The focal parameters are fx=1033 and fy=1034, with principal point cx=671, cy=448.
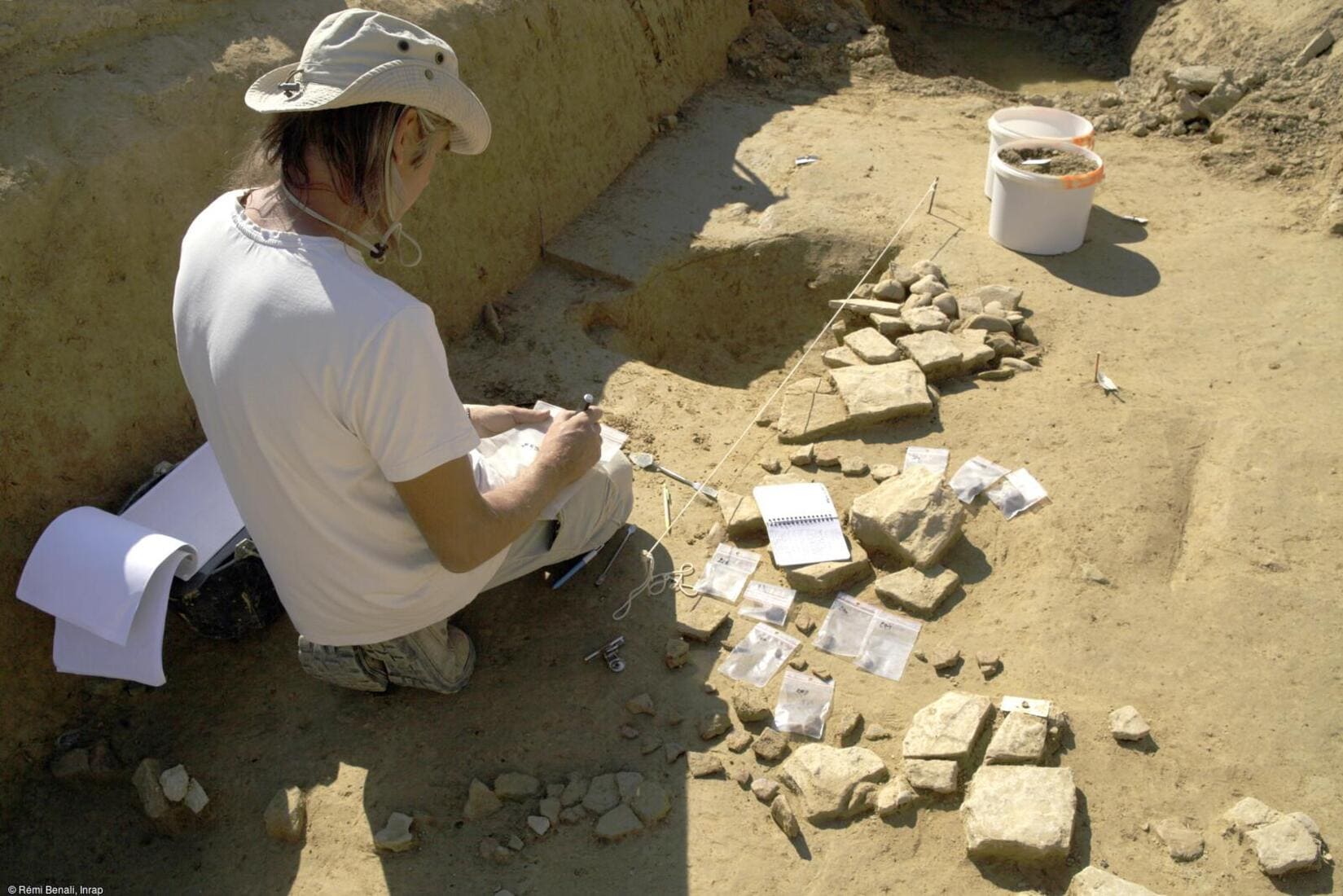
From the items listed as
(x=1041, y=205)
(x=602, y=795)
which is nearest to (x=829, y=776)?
(x=602, y=795)

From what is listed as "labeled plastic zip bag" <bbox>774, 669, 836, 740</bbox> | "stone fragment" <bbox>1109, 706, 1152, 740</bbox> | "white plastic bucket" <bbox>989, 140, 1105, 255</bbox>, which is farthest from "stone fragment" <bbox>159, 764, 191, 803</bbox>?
"white plastic bucket" <bbox>989, 140, 1105, 255</bbox>

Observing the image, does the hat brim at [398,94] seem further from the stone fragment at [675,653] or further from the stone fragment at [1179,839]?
the stone fragment at [1179,839]

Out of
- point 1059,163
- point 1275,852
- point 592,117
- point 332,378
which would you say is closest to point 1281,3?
point 1059,163

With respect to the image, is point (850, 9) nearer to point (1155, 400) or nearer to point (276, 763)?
point (1155, 400)

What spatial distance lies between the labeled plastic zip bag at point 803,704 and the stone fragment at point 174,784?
1.70m

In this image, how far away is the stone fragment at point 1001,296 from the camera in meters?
4.84

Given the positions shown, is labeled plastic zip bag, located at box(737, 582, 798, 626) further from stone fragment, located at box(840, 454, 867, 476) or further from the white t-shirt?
the white t-shirt

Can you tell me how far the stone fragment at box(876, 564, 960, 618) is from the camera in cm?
343

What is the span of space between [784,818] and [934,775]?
43 cm

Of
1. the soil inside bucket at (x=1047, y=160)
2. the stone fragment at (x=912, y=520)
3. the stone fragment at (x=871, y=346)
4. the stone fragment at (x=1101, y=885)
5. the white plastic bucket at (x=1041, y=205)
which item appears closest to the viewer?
the stone fragment at (x=1101, y=885)

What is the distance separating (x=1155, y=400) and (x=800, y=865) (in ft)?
8.50

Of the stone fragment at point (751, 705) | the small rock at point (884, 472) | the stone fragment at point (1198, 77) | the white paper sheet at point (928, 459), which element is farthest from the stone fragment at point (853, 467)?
the stone fragment at point (1198, 77)

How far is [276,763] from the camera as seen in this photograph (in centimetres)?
304

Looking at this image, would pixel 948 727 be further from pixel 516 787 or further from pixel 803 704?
pixel 516 787
